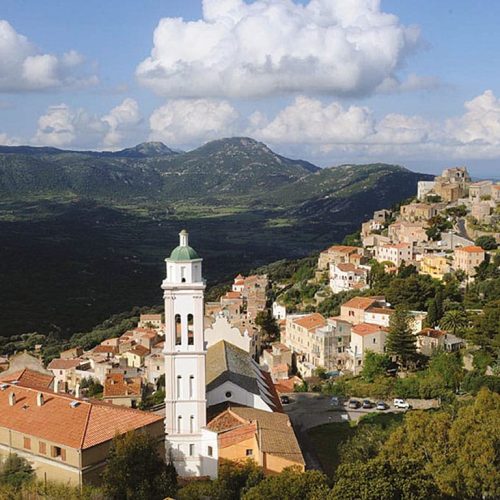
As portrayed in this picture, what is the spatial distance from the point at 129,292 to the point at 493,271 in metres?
67.6

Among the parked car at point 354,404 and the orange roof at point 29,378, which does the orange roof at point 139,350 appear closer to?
the orange roof at point 29,378

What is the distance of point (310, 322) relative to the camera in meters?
48.9

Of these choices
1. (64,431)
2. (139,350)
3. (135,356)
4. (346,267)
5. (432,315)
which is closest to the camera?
(64,431)

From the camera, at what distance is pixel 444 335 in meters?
43.7

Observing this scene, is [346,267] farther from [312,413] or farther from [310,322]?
[312,413]

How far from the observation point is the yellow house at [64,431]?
21.9 m

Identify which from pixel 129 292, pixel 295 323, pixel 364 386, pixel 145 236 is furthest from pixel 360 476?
pixel 145 236

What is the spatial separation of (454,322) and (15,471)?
105 feet

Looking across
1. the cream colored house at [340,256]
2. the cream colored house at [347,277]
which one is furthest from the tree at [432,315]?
the cream colored house at [340,256]

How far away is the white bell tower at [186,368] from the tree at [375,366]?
19.5 meters

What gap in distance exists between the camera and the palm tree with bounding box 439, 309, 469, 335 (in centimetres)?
4572

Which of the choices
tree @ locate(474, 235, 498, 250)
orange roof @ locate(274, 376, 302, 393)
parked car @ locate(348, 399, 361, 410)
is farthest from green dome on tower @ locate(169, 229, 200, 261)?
tree @ locate(474, 235, 498, 250)

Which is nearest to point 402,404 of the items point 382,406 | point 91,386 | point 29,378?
point 382,406

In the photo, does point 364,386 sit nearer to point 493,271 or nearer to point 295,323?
point 295,323
